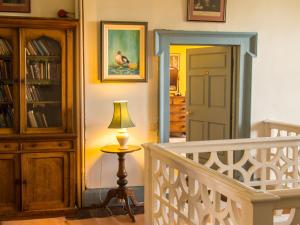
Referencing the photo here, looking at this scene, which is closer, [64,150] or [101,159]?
[64,150]

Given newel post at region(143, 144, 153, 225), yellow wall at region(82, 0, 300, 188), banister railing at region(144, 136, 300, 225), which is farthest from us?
yellow wall at region(82, 0, 300, 188)

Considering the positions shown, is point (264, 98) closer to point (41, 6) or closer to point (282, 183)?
point (282, 183)

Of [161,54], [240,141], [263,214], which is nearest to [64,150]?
[161,54]

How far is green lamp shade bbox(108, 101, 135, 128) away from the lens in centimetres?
462

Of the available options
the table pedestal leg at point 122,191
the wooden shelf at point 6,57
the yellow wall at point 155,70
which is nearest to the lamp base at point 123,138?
the table pedestal leg at point 122,191

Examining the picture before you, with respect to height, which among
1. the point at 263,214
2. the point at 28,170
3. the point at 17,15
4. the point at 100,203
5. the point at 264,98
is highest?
the point at 17,15

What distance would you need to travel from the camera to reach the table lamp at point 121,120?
4.62 meters

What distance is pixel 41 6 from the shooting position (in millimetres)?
4875

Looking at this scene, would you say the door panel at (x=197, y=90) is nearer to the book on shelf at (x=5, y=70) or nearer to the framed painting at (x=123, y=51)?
the framed painting at (x=123, y=51)

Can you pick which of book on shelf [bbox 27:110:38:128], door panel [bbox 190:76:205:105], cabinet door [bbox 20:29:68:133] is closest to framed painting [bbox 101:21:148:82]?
cabinet door [bbox 20:29:68:133]

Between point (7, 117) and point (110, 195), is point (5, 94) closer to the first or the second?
point (7, 117)

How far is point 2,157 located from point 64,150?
23.9 inches

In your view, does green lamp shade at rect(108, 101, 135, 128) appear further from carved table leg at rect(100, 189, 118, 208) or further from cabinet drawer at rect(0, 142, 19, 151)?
cabinet drawer at rect(0, 142, 19, 151)

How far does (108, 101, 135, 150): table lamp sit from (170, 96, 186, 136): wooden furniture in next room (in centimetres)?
520
